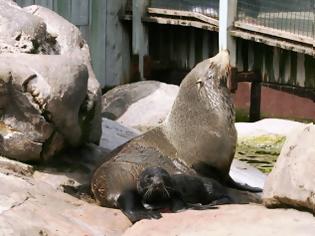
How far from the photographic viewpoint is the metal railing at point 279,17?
39.5ft

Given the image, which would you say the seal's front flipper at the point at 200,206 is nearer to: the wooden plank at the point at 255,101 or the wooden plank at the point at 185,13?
the wooden plank at the point at 255,101

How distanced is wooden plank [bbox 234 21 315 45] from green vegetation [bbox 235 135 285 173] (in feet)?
4.73

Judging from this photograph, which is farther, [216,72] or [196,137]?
[216,72]

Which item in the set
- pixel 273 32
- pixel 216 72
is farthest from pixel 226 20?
pixel 216 72

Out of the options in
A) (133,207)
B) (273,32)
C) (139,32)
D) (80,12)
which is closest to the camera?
(133,207)

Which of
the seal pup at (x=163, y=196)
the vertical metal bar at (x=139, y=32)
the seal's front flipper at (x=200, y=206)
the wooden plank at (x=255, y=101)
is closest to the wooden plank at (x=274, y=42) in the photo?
the wooden plank at (x=255, y=101)

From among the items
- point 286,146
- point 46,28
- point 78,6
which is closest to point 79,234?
point 286,146

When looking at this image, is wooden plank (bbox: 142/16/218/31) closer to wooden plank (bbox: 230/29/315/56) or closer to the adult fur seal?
wooden plank (bbox: 230/29/315/56)

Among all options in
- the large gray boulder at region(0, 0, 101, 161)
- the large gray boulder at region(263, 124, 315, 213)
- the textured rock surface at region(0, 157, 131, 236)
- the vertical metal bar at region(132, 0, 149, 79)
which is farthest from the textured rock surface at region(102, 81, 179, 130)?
the large gray boulder at region(263, 124, 315, 213)

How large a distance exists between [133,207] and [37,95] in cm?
134

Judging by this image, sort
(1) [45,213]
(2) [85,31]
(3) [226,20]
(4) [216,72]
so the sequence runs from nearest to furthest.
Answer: (1) [45,213], (4) [216,72], (3) [226,20], (2) [85,31]

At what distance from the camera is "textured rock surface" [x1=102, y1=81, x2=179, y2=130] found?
1202cm

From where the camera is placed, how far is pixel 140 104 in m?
12.5

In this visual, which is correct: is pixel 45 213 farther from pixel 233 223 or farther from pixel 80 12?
pixel 80 12
